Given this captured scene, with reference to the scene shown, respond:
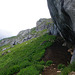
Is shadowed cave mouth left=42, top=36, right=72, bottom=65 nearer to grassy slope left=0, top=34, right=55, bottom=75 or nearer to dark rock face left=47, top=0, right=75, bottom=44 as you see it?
grassy slope left=0, top=34, right=55, bottom=75

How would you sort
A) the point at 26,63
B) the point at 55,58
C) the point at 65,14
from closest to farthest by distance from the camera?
the point at 65,14, the point at 26,63, the point at 55,58

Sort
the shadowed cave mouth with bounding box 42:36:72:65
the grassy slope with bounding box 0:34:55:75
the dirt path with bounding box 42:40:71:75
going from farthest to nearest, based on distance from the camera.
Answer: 1. the shadowed cave mouth with bounding box 42:36:72:65
2. the grassy slope with bounding box 0:34:55:75
3. the dirt path with bounding box 42:40:71:75

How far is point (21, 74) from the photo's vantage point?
10.9 metres

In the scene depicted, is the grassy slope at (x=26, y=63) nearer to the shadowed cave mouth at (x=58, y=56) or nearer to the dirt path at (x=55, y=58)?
the dirt path at (x=55, y=58)

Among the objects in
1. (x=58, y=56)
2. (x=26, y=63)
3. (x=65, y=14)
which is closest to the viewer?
(x=65, y=14)

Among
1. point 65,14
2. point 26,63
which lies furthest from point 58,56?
point 65,14

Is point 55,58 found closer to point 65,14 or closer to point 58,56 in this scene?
point 58,56

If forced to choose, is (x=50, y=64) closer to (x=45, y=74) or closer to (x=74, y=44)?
(x=45, y=74)

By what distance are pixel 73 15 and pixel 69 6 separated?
4.31 feet

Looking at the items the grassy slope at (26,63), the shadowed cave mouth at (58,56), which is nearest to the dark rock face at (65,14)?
the shadowed cave mouth at (58,56)

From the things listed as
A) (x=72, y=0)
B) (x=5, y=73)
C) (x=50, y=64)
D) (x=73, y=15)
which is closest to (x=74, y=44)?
(x=50, y=64)

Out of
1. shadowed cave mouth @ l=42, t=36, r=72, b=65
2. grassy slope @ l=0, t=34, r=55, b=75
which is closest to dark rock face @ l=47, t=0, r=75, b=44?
shadowed cave mouth @ l=42, t=36, r=72, b=65

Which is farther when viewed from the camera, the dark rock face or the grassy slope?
the grassy slope

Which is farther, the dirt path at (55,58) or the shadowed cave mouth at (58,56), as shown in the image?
the shadowed cave mouth at (58,56)
